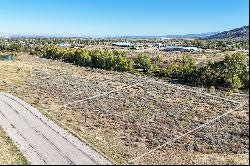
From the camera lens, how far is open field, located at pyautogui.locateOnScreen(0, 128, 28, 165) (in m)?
28.4

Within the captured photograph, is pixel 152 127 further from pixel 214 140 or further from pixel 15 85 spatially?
pixel 15 85

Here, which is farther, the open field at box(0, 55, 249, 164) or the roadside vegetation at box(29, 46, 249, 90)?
the roadside vegetation at box(29, 46, 249, 90)

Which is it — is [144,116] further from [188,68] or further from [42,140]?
[188,68]

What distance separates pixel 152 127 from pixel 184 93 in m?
20.4

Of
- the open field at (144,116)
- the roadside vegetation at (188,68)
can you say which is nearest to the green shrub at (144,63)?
the roadside vegetation at (188,68)

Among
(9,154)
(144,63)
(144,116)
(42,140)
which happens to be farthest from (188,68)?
(9,154)

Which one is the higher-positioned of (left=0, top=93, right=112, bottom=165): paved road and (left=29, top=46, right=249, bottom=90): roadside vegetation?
(left=29, top=46, right=249, bottom=90): roadside vegetation

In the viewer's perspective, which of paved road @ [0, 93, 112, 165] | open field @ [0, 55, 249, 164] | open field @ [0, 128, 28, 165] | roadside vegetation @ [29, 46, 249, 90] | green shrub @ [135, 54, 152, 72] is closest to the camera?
open field @ [0, 128, 28, 165]

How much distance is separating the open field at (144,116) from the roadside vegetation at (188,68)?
4.43 m

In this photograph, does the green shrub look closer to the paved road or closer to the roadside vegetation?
the roadside vegetation

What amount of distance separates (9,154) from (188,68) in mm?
48637

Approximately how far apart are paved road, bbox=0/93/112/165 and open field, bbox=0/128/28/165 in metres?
0.47

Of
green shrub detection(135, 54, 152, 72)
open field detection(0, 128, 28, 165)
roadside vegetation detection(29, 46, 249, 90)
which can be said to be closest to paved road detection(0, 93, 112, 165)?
open field detection(0, 128, 28, 165)

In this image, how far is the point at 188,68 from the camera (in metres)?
73.3
